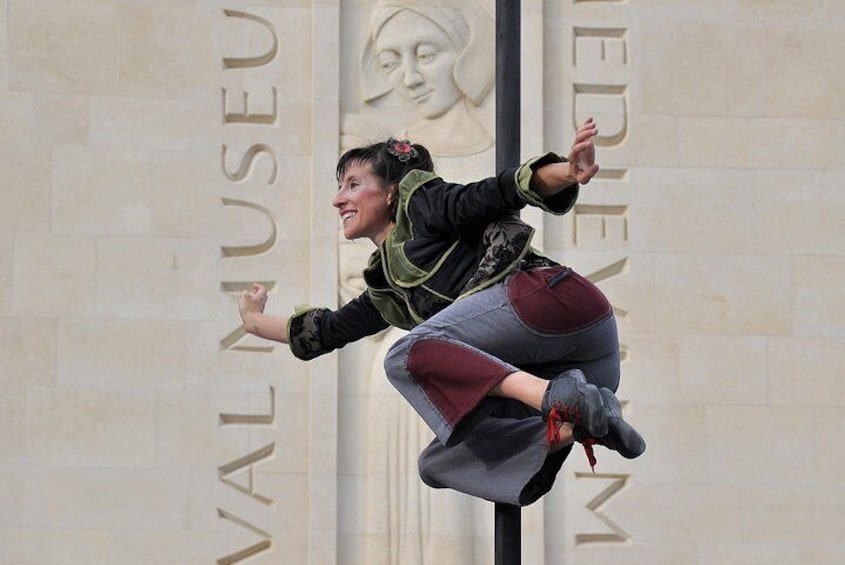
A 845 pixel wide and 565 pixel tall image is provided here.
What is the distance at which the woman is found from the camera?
4.97m

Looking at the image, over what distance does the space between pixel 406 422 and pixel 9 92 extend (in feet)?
7.96

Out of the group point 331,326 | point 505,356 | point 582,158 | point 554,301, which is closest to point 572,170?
point 582,158

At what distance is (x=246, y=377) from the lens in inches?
384

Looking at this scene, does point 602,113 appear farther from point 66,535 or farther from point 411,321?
point 411,321

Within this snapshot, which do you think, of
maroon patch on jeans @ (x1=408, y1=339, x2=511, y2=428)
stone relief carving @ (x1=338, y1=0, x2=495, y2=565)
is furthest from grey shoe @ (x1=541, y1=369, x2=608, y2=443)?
stone relief carving @ (x1=338, y1=0, x2=495, y2=565)

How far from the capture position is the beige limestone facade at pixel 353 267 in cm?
970

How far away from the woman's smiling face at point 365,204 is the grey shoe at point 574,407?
37.8 inches

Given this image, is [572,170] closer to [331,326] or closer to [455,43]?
[331,326]

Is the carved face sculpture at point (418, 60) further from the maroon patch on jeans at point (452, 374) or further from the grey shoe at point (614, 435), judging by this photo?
the grey shoe at point (614, 435)

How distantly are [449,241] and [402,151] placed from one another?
0.40m

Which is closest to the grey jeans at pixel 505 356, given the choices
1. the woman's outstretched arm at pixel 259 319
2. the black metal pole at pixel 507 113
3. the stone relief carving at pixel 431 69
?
the black metal pole at pixel 507 113

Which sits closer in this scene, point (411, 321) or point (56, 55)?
point (411, 321)

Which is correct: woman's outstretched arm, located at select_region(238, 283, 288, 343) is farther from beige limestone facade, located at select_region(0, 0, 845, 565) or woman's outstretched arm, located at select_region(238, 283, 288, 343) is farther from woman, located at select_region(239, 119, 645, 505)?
beige limestone facade, located at select_region(0, 0, 845, 565)

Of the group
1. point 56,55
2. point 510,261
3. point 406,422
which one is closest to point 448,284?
point 510,261
